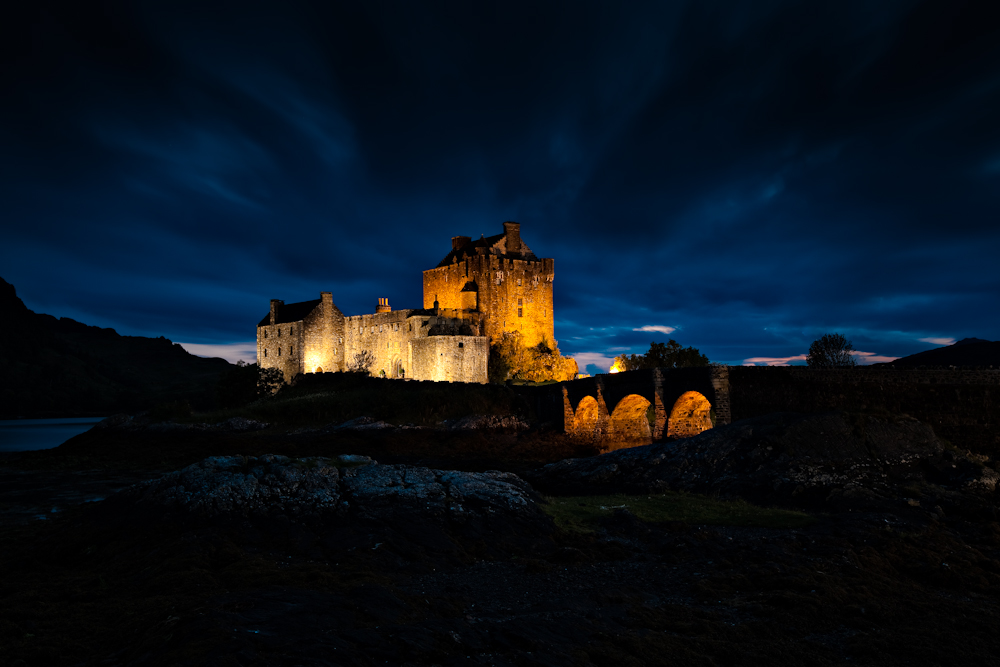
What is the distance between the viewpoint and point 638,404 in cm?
3825

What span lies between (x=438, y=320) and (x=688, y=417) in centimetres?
3230

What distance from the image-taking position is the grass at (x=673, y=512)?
50.2ft

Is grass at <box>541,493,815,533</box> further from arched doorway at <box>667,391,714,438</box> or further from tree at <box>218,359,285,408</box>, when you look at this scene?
tree at <box>218,359,285,408</box>

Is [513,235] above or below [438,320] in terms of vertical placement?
above

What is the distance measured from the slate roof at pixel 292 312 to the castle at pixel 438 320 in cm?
15

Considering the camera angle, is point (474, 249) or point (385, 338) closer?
point (385, 338)

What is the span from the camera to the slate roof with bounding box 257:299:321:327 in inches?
2699

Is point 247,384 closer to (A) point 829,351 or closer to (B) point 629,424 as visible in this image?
(B) point 629,424

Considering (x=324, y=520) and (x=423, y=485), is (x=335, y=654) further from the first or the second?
(x=423, y=485)

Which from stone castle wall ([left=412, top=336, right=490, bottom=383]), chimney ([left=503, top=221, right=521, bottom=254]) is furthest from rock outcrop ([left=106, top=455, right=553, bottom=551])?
chimney ([left=503, top=221, right=521, bottom=254])

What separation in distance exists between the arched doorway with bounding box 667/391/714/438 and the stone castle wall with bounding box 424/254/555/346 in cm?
3471

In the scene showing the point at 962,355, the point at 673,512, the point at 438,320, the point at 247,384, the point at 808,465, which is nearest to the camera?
the point at 673,512

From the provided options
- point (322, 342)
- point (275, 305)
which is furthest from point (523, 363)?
point (275, 305)

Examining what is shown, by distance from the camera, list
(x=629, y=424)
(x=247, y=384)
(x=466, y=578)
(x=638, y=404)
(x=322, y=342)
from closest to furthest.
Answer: (x=466, y=578)
(x=638, y=404)
(x=629, y=424)
(x=247, y=384)
(x=322, y=342)
